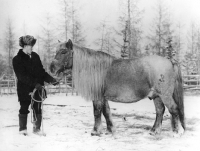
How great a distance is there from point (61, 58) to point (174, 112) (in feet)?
8.18

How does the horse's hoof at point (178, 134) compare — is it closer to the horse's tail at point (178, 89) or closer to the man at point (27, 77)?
the horse's tail at point (178, 89)

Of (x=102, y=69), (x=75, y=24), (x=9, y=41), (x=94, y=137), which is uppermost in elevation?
(x=75, y=24)

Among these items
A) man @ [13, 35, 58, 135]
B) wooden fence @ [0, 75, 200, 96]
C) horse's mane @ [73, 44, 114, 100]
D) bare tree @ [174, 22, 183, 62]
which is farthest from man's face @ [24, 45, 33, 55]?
wooden fence @ [0, 75, 200, 96]

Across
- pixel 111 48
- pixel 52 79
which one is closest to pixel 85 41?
pixel 111 48

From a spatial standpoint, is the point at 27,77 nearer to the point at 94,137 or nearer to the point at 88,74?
the point at 88,74

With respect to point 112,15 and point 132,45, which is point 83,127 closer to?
point 132,45

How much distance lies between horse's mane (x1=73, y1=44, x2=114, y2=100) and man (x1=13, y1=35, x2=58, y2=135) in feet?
1.70

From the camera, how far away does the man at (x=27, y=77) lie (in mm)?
3883

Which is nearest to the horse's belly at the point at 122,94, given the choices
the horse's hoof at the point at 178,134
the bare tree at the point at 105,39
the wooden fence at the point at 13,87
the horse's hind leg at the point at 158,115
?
the horse's hind leg at the point at 158,115

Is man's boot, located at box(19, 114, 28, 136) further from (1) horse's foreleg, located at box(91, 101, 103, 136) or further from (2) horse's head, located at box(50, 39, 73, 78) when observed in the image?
(1) horse's foreleg, located at box(91, 101, 103, 136)

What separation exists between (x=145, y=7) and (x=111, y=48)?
127 centimetres

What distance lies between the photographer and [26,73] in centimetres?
397

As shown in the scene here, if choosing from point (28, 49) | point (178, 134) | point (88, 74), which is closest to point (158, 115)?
point (178, 134)

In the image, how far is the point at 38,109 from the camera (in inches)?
166
